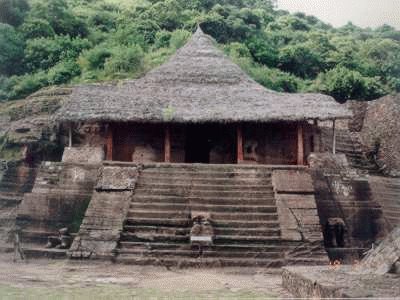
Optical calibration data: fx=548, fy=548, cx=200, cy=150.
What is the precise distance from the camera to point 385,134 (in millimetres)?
21984

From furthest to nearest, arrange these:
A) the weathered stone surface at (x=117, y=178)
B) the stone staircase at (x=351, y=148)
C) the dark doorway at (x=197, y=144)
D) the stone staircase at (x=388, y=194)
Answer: the stone staircase at (x=351, y=148)
the dark doorway at (x=197, y=144)
the stone staircase at (x=388, y=194)
the weathered stone surface at (x=117, y=178)

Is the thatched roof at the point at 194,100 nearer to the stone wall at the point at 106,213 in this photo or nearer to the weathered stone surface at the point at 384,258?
the stone wall at the point at 106,213

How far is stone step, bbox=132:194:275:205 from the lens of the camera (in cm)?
1348

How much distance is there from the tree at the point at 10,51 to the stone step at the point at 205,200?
1944 cm

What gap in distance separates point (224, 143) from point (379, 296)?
12026 mm

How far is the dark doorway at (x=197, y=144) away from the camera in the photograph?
17.8m

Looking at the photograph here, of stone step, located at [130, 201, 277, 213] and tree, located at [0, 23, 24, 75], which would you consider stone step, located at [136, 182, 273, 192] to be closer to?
stone step, located at [130, 201, 277, 213]

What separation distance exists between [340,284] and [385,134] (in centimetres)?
1660

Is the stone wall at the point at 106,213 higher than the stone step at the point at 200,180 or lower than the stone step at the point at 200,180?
lower

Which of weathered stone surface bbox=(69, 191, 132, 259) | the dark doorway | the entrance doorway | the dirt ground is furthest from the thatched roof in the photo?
the dirt ground

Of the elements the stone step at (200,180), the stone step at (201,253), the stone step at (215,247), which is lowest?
the stone step at (201,253)

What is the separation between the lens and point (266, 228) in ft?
41.5

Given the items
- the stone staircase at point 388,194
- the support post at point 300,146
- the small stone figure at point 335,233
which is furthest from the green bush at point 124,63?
the small stone figure at point 335,233

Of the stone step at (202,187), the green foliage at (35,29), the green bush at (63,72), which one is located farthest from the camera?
the green foliage at (35,29)
